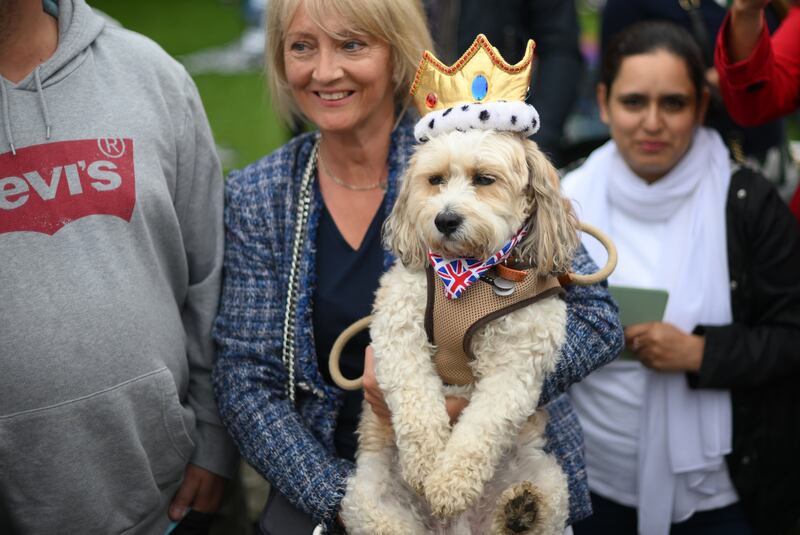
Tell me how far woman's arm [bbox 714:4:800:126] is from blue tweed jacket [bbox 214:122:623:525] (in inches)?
34.9

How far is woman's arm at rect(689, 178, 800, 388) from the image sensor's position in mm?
2658

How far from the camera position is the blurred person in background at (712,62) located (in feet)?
10.6

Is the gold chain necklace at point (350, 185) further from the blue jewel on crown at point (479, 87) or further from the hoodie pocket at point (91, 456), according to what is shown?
the hoodie pocket at point (91, 456)

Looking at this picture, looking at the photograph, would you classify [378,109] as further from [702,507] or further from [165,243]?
[702,507]

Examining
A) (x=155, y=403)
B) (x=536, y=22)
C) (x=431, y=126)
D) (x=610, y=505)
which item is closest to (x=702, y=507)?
(x=610, y=505)

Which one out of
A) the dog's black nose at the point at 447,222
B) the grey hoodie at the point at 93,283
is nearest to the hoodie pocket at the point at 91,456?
the grey hoodie at the point at 93,283

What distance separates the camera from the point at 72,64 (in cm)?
228

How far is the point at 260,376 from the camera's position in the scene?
2.48m

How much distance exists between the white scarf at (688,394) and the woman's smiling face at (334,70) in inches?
41.2

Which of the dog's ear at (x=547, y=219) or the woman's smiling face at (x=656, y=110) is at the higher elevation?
the woman's smiling face at (x=656, y=110)

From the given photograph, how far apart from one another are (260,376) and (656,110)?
5.66ft

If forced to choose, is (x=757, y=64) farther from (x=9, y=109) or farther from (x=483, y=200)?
(x=9, y=109)

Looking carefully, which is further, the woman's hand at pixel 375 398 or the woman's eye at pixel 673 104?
the woman's eye at pixel 673 104

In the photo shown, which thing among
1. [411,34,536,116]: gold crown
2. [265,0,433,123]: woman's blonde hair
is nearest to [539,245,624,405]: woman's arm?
[411,34,536,116]: gold crown
